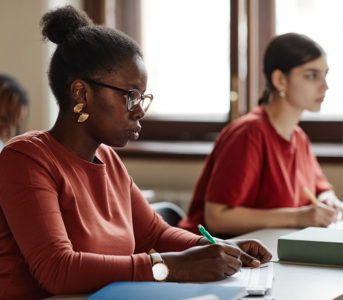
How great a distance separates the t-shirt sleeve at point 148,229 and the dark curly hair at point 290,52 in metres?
0.98

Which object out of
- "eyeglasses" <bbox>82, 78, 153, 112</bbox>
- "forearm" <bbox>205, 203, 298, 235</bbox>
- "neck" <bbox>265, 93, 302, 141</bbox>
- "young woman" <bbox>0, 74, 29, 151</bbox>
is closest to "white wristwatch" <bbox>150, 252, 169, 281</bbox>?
"eyeglasses" <bbox>82, 78, 153, 112</bbox>

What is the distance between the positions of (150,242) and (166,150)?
1742mm

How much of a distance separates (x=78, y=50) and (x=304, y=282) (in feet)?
2.39

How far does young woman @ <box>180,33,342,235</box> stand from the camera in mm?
2084

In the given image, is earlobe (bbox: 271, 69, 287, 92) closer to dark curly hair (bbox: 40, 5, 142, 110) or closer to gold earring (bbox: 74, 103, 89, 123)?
dark curly hair (bbox: 40, 5, 142, 110)

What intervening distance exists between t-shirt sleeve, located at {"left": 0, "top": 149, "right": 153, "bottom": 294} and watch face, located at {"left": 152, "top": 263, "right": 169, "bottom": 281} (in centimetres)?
1

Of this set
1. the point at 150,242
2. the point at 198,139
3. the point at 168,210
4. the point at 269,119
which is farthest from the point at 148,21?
the point at 150,242

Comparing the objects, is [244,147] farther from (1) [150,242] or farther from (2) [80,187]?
(2) [80,187]

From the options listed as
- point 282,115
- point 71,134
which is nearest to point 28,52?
point 282,115

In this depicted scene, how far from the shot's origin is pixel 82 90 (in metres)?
1.39

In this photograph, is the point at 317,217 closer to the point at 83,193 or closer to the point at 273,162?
the point at 273,162

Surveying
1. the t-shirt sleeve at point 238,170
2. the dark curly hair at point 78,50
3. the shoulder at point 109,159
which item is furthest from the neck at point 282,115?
the dark curly hair at point 78,50

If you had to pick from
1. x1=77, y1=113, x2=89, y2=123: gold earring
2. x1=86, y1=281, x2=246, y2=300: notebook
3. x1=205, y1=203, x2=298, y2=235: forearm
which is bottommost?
x1=205, y1=203, x2=298, y2=235: forearm

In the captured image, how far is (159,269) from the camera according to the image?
1229mm
